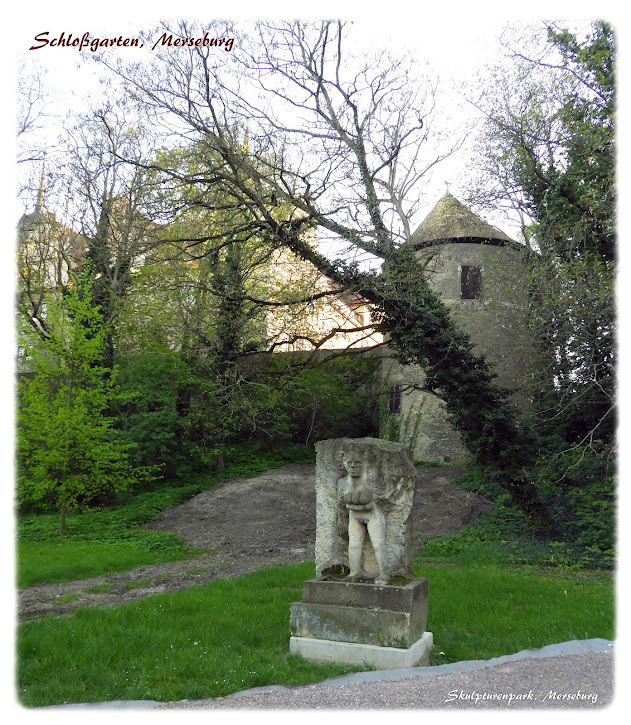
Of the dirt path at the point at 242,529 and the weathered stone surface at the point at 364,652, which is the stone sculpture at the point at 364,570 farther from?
the dirt path at the point at 242,529

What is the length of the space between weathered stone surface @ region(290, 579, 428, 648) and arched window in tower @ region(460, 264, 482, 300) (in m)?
15.5

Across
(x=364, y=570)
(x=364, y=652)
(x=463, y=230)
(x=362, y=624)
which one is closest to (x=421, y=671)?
(x=364, y=652)

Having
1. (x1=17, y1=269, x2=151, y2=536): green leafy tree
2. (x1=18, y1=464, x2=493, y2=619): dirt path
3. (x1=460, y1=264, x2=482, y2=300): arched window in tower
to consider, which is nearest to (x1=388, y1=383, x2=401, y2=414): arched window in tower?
(x1=18, y1=464, x2=493, y2=619): dirt path

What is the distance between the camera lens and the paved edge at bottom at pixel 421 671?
4703 millimetres

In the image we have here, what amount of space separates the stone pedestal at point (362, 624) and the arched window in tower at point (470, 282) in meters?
15.5

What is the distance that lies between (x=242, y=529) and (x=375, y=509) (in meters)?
9.63

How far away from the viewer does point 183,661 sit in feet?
18.4

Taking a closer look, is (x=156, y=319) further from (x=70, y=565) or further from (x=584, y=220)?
(x=584, y=220)

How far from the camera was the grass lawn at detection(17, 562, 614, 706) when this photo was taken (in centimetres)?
520

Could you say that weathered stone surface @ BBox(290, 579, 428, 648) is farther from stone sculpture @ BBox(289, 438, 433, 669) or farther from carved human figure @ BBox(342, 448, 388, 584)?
carved human figure @ BBox(342, 448, 388, 584)

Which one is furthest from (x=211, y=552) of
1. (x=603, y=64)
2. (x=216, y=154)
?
(x=603, y=64)

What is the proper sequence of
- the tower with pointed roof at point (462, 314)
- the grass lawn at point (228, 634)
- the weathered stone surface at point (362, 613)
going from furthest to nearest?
the tower with pointed roof at point (462, 314)
the weathered stone surface at point (362, 613)
the grass lawn at point (228, 634)

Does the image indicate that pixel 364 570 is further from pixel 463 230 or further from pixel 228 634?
pixel 463 230

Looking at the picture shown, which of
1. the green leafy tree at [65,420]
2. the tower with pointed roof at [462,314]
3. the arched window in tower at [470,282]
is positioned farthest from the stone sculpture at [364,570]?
the arched window in tower at [470,282]
